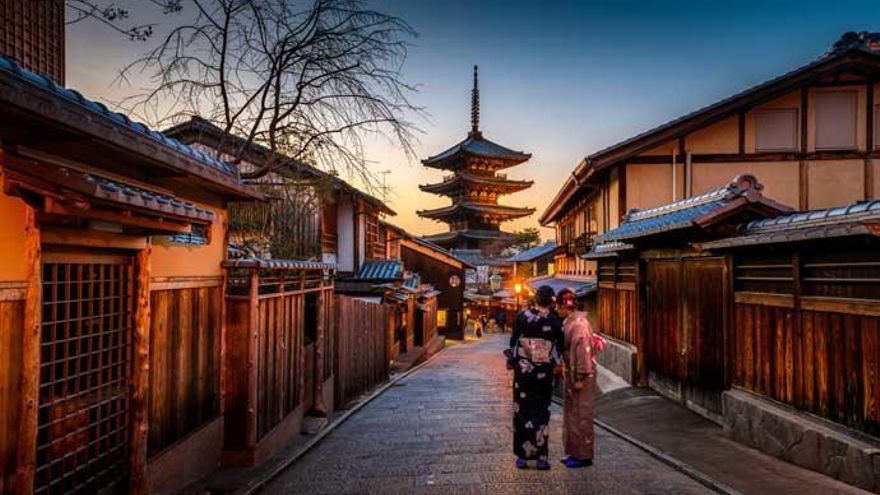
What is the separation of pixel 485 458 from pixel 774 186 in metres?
11.6

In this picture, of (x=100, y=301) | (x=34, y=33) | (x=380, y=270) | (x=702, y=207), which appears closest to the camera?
(x=100, y=301)

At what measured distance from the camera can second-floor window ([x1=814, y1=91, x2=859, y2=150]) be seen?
14219 mm

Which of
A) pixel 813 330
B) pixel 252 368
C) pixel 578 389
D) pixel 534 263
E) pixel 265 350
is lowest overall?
pixel 578 389

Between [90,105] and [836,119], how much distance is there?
16027 millimetres

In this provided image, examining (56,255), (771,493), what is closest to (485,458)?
(771,493)

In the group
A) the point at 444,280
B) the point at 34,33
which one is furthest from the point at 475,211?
the point at 34,33

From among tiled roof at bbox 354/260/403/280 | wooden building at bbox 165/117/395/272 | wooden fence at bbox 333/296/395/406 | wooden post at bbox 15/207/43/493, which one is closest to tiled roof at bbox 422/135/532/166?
wooden building at bbox 165/117/395/272

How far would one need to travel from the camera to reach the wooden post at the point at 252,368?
21.9 ft

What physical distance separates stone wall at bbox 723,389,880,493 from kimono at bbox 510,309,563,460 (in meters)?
2.54

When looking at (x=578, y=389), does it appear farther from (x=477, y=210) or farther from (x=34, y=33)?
(x=477, y=210)

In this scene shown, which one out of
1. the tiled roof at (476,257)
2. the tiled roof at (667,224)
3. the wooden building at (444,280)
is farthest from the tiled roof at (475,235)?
the tiled roof at (667,224)

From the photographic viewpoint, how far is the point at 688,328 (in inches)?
372

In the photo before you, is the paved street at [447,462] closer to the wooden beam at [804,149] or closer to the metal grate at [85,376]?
the metal grate at [85,376]

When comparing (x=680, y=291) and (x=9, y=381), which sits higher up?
(x=680, y=291)
